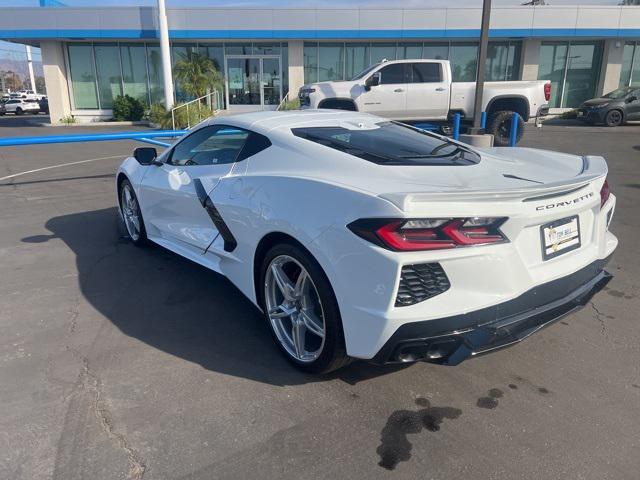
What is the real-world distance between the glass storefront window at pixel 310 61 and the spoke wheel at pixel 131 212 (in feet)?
65.4

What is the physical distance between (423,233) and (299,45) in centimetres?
2315

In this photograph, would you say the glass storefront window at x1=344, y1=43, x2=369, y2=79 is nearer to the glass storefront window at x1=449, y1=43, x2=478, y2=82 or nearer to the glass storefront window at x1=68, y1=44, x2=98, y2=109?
the glass storefront window at x1=449, y1=43, x2=478, y2=82

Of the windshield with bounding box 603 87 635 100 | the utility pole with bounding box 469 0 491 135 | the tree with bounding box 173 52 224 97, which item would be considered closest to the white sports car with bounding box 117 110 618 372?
the utility pole with bounding box 469 0 491 135

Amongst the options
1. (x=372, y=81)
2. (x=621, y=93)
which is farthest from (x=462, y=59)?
(x=372, y=81)

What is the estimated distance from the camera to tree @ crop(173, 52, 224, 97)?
22625 mm

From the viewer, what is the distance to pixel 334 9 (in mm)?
22578

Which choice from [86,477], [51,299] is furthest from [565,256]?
[51,299]

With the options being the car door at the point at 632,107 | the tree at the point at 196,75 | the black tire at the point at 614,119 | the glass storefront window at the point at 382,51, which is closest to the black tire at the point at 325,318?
the tree at the point at 196,75

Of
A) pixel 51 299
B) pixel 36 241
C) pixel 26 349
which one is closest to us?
pixel 26 349

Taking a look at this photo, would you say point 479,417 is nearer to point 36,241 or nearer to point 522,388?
point 522,388

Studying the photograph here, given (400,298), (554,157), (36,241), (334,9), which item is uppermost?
(334,9)

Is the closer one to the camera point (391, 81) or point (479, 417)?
point (479, 417)

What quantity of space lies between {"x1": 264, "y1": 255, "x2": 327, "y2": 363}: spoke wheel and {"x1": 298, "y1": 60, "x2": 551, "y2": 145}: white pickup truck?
10.5m

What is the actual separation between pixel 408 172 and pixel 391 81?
11.2 meters
